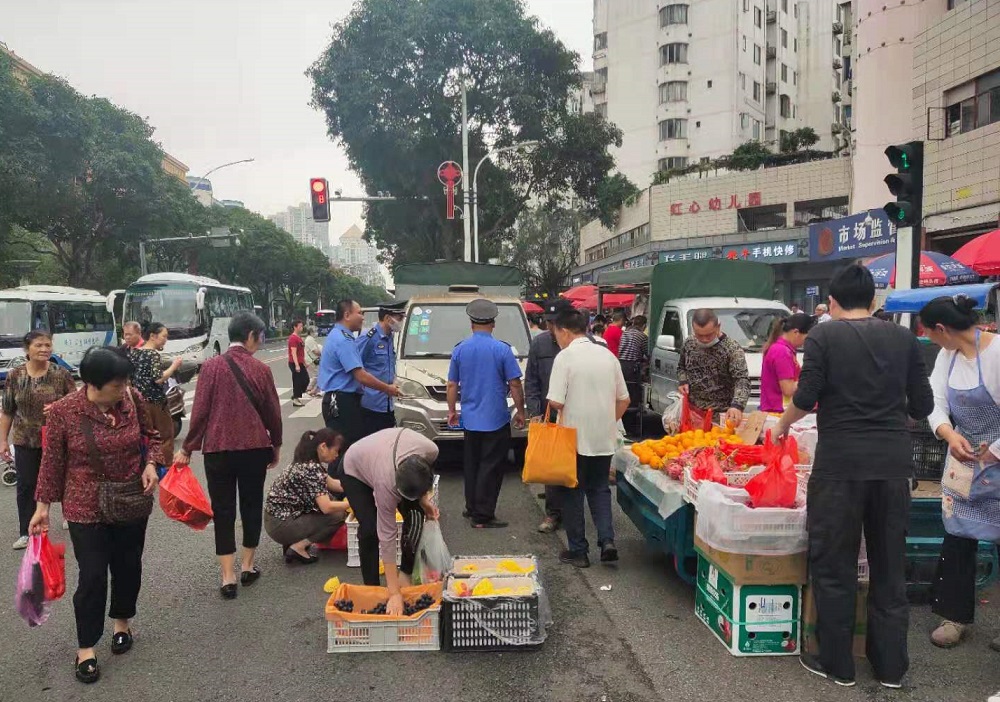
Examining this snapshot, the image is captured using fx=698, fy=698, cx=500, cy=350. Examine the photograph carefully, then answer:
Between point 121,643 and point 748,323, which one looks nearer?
point 121,643

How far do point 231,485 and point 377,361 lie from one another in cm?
223

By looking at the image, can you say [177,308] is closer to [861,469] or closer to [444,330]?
[444,330]

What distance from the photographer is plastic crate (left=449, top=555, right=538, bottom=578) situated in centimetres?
400

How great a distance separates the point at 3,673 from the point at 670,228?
3449 centimetres

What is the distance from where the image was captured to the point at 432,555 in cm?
398

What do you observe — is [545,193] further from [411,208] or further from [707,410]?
[707,410]

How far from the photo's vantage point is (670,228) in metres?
35.3

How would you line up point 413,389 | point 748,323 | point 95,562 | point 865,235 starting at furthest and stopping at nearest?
point 865,235 → point 748,323 → point 413,389 → point 95,562

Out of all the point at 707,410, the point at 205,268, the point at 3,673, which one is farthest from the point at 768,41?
the point at 3,673

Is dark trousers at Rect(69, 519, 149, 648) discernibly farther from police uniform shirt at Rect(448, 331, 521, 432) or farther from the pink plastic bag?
police uniform shirt at Rect(448, 331, 521, 432)

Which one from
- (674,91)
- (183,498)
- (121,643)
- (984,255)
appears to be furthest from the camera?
(674,91)

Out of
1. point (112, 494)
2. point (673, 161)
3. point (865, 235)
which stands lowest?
point (112, 494)

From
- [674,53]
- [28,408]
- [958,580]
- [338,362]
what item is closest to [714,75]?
[674,53]

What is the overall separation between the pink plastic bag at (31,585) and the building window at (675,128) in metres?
49.3
